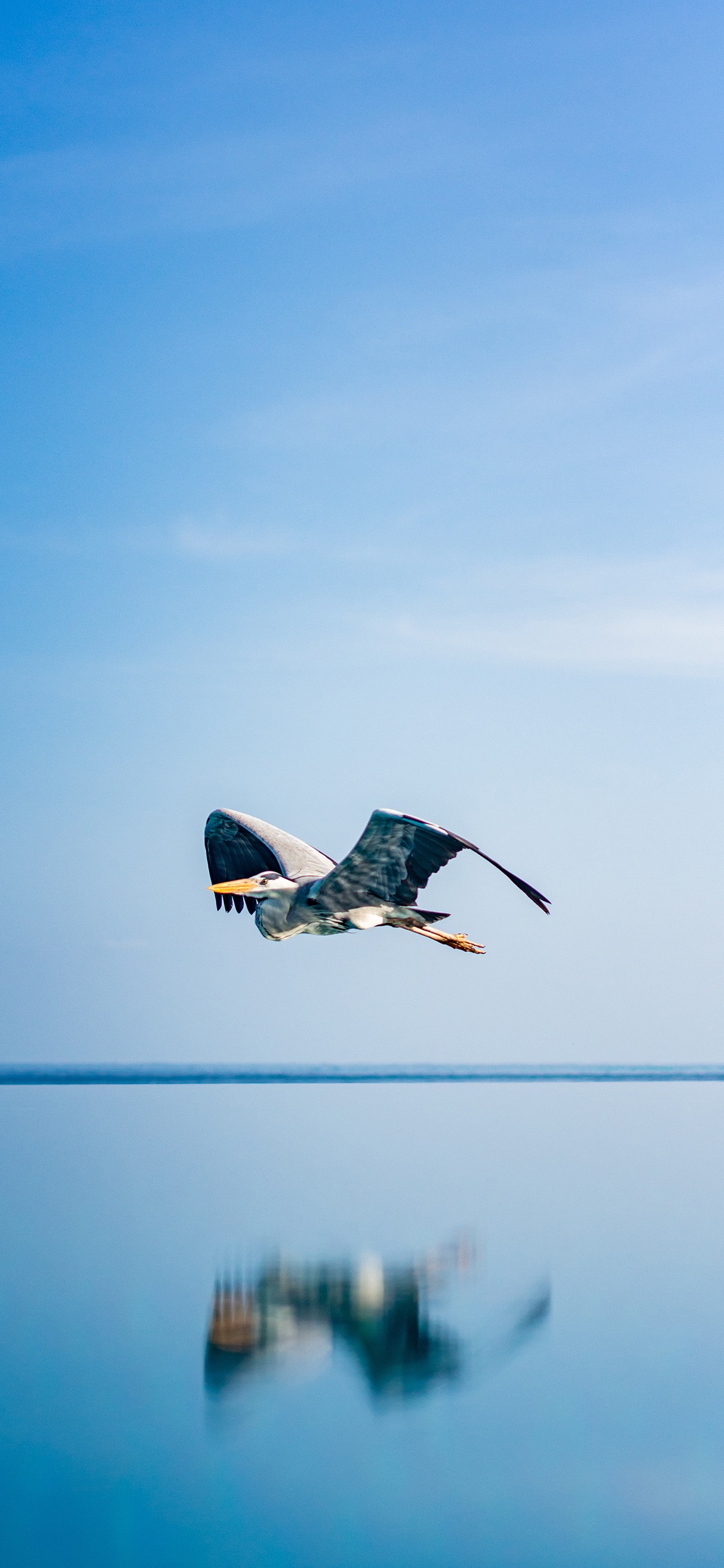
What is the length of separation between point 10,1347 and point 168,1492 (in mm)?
4681

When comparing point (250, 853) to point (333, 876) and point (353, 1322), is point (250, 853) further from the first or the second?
point (353, 1322)

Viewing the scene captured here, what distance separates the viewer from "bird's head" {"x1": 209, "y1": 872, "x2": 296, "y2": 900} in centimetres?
1819

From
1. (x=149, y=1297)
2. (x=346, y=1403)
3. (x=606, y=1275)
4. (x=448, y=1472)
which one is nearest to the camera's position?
(x=448, y=1472)

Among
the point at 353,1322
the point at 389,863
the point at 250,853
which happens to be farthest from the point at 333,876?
the point at 353,1322

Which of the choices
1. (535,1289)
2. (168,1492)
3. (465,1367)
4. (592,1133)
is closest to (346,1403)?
(465,1367)

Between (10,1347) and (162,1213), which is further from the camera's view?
(162,1213)

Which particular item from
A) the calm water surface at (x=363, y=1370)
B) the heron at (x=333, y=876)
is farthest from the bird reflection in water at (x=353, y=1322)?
the heron at (x=333, y=876)

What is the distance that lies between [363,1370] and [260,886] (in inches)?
238

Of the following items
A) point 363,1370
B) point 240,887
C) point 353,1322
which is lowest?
point 363,1370

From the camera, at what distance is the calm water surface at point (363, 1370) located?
10852 millimetres

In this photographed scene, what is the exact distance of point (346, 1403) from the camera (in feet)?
45.4

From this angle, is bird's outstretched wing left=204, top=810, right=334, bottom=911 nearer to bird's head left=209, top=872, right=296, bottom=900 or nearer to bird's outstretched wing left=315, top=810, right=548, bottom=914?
bird's head left=209, top=872, right=296, bottom=900

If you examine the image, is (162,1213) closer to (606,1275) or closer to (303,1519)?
(606,1275)

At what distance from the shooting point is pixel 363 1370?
14859 mm
